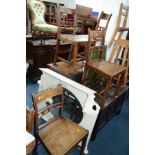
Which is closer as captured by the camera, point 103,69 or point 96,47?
point 103,69

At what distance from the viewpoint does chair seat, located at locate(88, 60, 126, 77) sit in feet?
6.10

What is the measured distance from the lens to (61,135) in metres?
1.44

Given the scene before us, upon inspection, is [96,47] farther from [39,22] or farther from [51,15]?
[51,15]

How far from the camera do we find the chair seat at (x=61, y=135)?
1.31m

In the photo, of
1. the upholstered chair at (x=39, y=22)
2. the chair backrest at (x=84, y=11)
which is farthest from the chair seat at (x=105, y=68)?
the chair backrest at (x=84, y=11)

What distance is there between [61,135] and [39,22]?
2635 millimetres

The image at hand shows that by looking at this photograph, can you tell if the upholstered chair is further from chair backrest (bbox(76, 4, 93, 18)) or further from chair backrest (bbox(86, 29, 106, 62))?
chair backrest (bbox(76, 4, 93, 18))

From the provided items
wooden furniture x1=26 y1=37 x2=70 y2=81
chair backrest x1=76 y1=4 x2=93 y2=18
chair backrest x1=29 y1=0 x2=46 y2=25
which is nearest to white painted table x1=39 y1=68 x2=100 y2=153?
wooden furniture x1=26 y1=37 x2=70 y2=81

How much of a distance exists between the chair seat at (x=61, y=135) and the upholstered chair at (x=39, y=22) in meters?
2.11

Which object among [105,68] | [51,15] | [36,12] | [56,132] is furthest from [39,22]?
[56,132]

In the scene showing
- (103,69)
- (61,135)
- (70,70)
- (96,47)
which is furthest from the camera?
(70,70)
